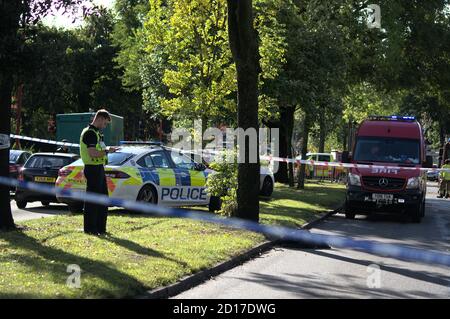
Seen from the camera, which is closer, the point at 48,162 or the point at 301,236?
the point at 301,236

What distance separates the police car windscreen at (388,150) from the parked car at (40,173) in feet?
25.3

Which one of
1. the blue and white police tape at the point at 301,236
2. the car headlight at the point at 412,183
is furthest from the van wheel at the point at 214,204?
the car headlight at the point at 412,183

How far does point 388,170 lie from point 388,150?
983 mm

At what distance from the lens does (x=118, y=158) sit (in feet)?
45.9

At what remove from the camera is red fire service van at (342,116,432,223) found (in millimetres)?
15961

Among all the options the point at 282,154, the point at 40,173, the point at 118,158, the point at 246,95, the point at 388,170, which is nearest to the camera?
the point at 246,95

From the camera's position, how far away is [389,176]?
52.6 feet

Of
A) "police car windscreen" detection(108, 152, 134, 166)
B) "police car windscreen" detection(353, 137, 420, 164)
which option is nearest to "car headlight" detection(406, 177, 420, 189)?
"police car windscreen" detection(353, 137, 420, 164)
